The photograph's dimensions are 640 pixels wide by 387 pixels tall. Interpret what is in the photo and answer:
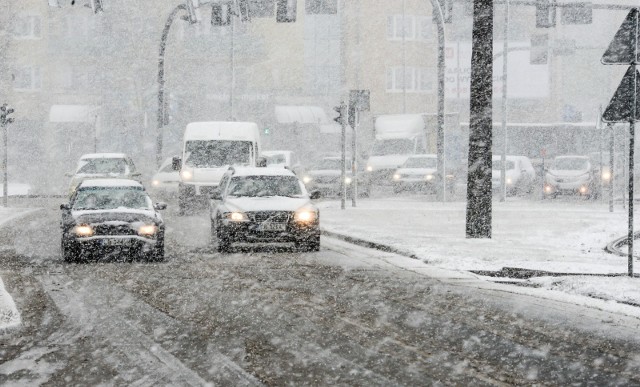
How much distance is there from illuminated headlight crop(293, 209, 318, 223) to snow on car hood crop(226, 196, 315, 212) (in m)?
0.11

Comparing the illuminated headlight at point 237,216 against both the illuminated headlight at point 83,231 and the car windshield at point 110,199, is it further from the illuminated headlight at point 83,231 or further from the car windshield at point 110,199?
the illuminated headlight at point 83,231

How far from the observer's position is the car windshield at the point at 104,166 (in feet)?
Result: 106

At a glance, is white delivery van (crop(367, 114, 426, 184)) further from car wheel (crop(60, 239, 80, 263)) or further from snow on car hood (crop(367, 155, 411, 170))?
car wheel (crop(60, 239, 80, 263))

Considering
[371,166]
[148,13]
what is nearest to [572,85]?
[148,13]

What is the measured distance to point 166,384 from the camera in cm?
757

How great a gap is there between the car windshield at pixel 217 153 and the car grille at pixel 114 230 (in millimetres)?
14128

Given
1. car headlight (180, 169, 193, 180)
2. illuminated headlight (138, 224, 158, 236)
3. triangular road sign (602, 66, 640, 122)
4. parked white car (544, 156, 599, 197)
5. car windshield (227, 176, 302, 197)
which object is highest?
triangular road sign (602, 66, 640, 122)

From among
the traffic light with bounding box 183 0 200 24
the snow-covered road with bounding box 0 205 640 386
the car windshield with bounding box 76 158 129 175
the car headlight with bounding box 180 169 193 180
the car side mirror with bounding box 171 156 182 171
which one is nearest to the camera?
the snow-covered road with bounding box 0 205 640 386

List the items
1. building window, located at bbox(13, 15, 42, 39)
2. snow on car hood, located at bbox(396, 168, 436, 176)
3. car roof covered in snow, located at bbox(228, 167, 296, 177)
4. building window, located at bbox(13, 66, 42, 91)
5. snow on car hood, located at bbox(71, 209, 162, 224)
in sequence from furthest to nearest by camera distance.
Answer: building window, located at bbox(13, 15, 42, 39) < building window, located at bbox(13, 66, 42, 91) < snow on car hood, located at bbox(396, 168, 436, 176) < car roof covered in snow, located at bbox(228, 167, 296, 177) < snow on car hood, located at bbox(71, 209, 162, 224)

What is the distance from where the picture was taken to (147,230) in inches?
677

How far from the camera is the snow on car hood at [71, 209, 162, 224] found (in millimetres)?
17125

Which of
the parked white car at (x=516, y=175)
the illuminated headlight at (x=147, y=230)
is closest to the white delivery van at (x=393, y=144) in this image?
the parked white car at (x=516, y=175)

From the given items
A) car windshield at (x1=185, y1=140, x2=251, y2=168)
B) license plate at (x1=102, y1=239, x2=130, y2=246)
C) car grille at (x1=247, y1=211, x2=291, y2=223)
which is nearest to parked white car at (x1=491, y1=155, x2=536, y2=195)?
car windshield at (x1=185, y1=140, x2=251, y2=168)

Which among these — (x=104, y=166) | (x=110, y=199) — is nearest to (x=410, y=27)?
(x=104, y=166)
